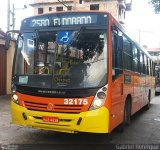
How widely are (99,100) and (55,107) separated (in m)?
0.97

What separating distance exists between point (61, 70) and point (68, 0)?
57.1 metres

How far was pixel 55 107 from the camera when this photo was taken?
25.3 ft

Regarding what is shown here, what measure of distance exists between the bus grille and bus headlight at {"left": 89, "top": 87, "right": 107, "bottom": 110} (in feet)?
0.90

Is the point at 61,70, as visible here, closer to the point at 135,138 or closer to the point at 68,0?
the point at 135,138

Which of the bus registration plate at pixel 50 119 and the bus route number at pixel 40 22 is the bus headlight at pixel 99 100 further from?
the bus route number at pixel 40 22


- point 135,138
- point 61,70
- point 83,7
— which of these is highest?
point 83,7

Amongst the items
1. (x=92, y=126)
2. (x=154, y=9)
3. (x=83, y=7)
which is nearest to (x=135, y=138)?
(x=92, y=126)

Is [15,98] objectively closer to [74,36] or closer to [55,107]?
[55,107]

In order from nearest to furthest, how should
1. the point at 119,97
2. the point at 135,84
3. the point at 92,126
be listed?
the point at 92,126
the point at 119,97
the point at 135,84

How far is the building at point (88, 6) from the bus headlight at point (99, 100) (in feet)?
171

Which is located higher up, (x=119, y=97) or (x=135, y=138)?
(x=119, y=97)

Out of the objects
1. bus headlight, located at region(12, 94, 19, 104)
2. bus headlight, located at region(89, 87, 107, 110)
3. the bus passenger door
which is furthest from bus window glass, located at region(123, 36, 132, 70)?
bus headlight, located at region(12, 94, 19, 104)

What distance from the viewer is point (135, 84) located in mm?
11453

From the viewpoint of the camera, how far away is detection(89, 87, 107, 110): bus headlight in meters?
7.51
